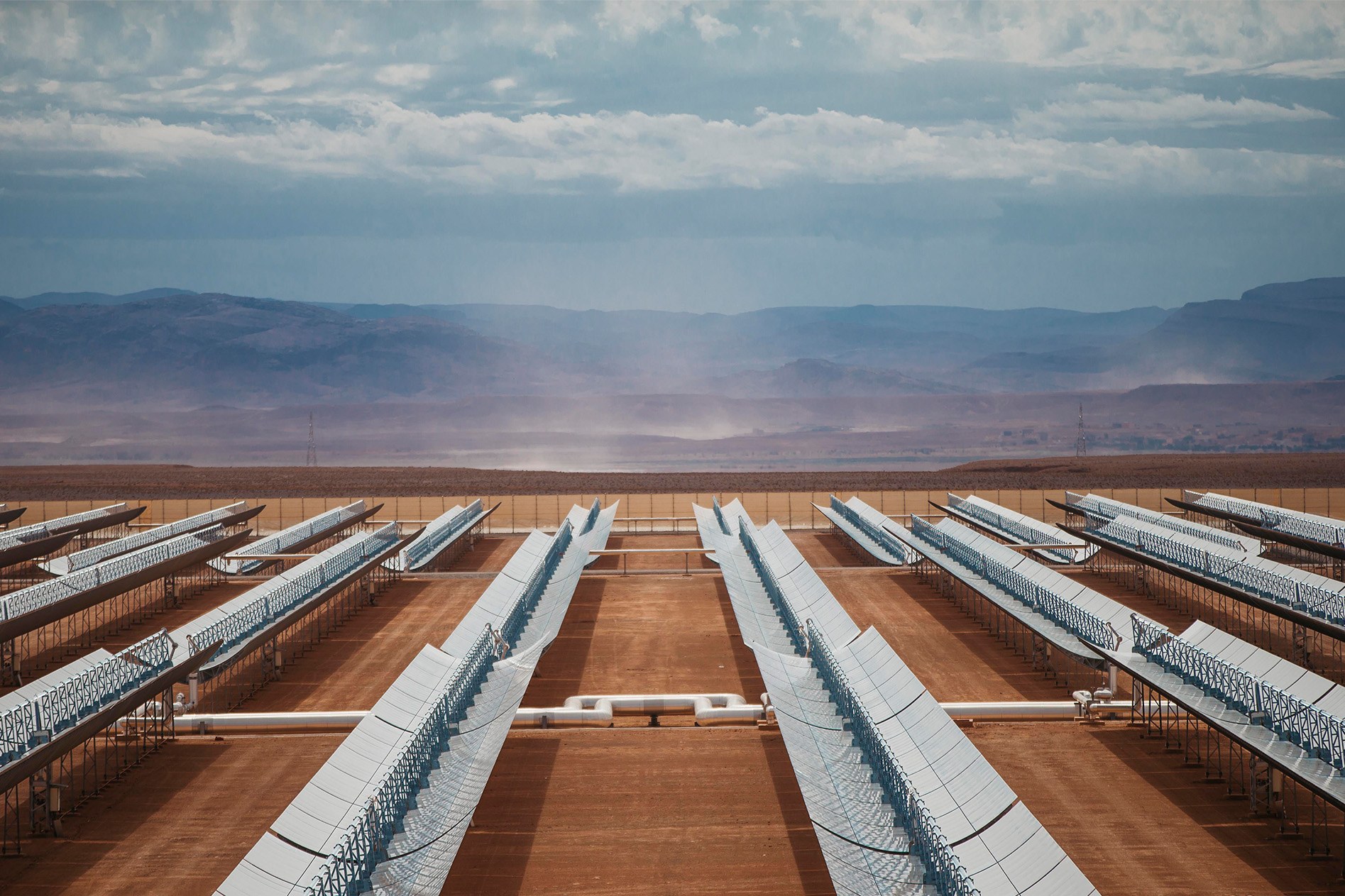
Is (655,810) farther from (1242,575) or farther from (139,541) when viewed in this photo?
(139,541)

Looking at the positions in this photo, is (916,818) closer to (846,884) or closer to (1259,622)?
(846,884)

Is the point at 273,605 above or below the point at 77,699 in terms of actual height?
above

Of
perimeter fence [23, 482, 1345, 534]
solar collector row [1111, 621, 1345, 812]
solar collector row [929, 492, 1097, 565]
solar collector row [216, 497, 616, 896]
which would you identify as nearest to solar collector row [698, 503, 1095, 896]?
solar collector row [1111, 621, 1345, 812]

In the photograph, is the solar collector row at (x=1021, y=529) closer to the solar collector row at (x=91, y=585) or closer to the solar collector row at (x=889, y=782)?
the solar collector row at (x=889, y=782)

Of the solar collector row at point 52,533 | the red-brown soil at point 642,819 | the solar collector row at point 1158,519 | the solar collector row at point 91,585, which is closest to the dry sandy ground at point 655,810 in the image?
the red-brown soil at point 642,819

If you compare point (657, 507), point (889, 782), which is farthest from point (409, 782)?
point (657, 507)

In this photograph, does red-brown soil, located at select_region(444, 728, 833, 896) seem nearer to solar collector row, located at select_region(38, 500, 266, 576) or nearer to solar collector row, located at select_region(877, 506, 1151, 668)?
solar collector row, located at select_region(877, 506, 1151, 668)

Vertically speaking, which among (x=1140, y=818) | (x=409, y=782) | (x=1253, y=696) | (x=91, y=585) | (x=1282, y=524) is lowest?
(x=1140, y=818)

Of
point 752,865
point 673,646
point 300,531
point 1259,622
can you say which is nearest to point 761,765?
point 752,865
